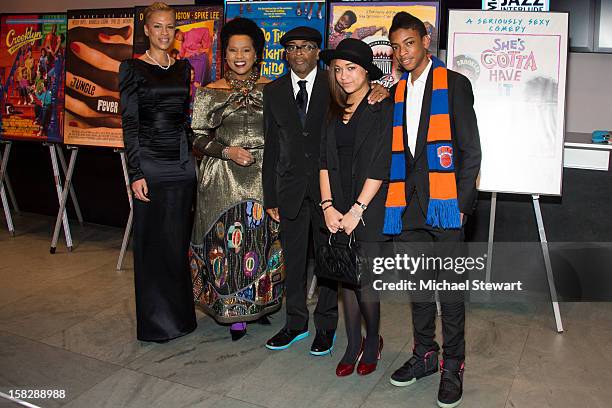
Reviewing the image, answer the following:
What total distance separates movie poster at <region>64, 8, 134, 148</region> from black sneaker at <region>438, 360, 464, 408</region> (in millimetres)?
2913

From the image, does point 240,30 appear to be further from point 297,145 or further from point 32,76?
point 32,76

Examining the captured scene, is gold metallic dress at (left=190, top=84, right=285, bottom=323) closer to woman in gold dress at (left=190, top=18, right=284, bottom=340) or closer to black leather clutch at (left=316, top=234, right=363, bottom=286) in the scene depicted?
woman in gold dress at (left=190, top=18, right=284, bottom=340)

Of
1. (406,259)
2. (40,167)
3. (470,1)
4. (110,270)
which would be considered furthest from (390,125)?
(40,167)

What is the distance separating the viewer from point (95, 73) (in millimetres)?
4859

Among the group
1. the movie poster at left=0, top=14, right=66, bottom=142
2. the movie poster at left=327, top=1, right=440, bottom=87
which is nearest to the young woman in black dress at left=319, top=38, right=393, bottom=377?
the movie poster at left=327, top=1, right=440, bottom=87

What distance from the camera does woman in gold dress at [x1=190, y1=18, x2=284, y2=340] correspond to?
10.6 ft

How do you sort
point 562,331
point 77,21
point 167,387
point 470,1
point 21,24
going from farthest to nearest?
point 21,24
point 77,21
point 470,1
point 562,331
point 167,387

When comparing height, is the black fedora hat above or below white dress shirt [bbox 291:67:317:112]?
above

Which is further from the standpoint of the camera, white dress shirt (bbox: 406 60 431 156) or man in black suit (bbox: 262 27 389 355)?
man in black suit (bbox: 262 27 389 355)

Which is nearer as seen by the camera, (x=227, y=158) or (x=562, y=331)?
(x=227, y=158)

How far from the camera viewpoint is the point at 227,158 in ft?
10.7

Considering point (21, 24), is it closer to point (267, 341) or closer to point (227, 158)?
point (227, 158)

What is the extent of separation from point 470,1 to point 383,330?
2.37 metres

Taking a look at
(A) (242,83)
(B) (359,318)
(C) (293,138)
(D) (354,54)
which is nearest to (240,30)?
(A) (242,83)
